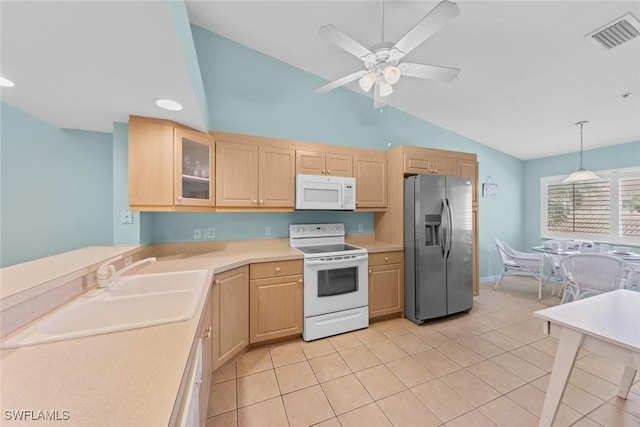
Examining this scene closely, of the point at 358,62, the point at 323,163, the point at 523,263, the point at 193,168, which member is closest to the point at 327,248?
the point at 323,163

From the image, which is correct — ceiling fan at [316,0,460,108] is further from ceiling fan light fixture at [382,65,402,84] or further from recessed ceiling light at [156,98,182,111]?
recessed ceiling light at [156,98,182,111]

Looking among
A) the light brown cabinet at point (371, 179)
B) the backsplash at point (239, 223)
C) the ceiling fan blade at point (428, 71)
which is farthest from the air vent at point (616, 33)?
the backsplash at point (239, 223)

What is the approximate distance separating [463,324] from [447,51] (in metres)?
2.97

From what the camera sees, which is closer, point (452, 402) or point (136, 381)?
point (136, 381)

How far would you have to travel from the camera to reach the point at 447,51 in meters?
2.33

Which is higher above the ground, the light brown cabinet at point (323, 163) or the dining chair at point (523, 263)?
the light brown cabinet at point (323, 163)

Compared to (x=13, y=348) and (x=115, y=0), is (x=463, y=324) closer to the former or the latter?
(x=13, y=348)

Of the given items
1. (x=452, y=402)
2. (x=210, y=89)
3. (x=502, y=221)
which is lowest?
(x=452, y=402)

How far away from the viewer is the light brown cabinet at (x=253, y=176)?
2.38 meters

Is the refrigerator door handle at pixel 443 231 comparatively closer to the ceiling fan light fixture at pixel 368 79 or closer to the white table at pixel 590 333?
the white table at pixel 590 333

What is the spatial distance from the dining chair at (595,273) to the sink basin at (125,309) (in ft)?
12.9

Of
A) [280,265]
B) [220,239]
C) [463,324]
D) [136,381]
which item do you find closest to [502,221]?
[463,324]

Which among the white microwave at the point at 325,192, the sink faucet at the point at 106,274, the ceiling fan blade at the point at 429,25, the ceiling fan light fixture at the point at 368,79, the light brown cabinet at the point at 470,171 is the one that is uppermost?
the ceiling fan blade at the point at 429,25

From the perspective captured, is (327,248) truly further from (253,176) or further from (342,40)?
(342,40)
